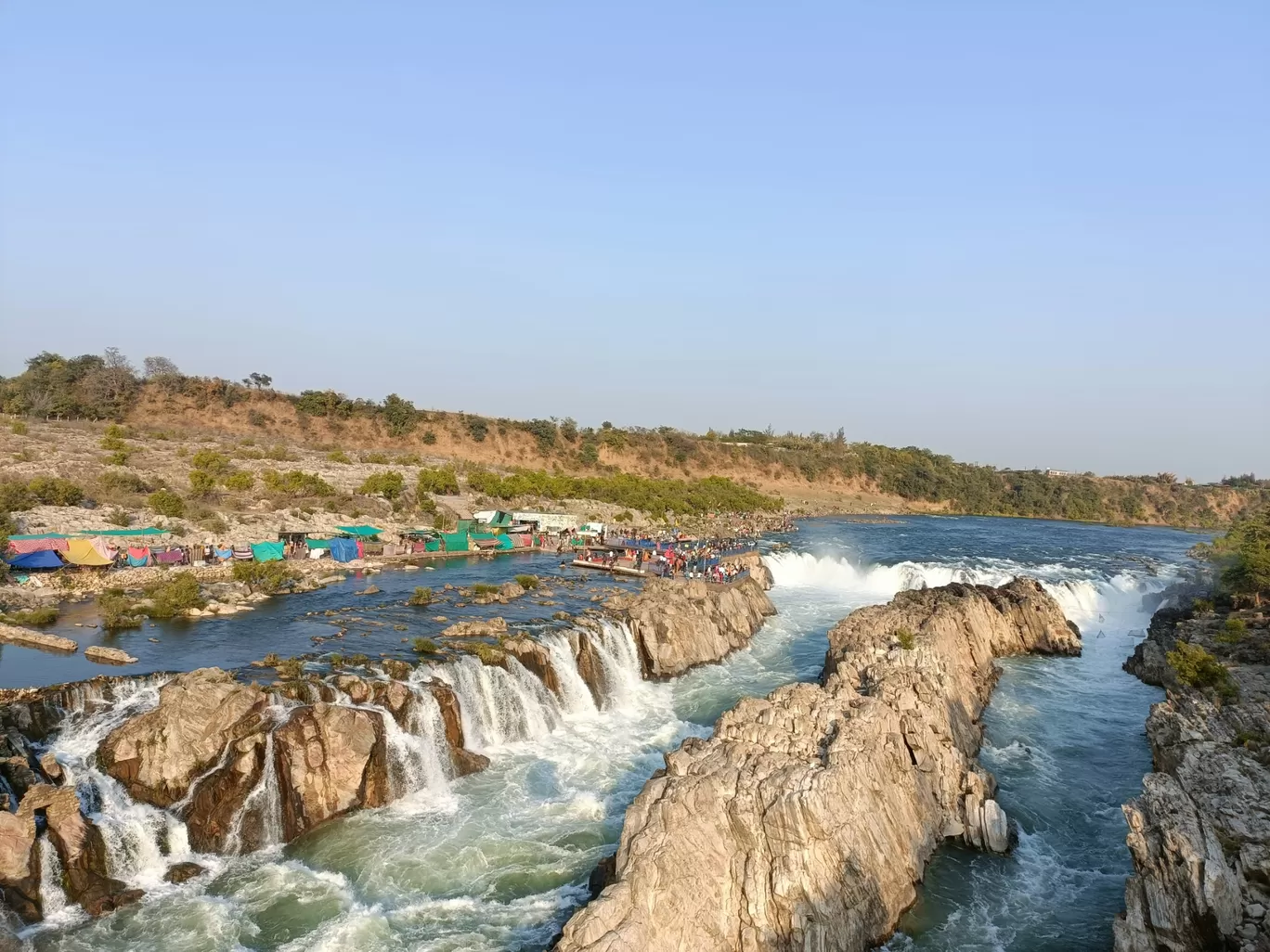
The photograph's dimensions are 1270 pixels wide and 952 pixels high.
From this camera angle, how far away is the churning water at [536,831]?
16109mm

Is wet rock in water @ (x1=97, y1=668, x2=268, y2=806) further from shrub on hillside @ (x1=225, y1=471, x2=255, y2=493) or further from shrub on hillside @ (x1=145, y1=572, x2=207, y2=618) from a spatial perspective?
shrub on hillside @ (x1=225, y1=471, x2=255, y2=493)

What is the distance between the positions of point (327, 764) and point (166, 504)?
1360 inches

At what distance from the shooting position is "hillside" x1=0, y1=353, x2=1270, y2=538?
61.7 m

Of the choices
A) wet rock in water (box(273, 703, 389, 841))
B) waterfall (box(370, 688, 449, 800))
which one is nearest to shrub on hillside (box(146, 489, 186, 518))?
waterfall (box(370, 688, 449, 800))

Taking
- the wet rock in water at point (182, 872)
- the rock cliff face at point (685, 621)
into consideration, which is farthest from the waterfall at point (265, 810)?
the rock cliff face at point (685, 621)

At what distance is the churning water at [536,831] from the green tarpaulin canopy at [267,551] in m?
12.3

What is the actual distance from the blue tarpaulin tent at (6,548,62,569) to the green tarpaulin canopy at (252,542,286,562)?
9.35 metres

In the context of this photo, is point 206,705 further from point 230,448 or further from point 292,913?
point 230,448

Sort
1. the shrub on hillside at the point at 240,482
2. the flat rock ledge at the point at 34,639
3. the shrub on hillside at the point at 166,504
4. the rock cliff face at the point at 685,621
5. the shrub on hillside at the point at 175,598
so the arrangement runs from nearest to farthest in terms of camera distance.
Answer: the flat rock ledge at the point at 34,639
the shrub on hillside at the point at 175,598
the rock cliff face at the point at 685,621
the shrub on hillside at the point at 166,504
the shrub on hillside at the point at 240,482

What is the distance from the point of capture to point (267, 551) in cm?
4450

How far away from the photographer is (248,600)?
36062 mm

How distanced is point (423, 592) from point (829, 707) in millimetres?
23223

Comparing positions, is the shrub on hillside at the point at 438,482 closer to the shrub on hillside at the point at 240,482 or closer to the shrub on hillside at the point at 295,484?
the shrub on hillside at the point at 295,484

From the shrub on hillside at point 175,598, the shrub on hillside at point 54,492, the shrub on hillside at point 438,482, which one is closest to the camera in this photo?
the shrub on hillside at point 175,598
